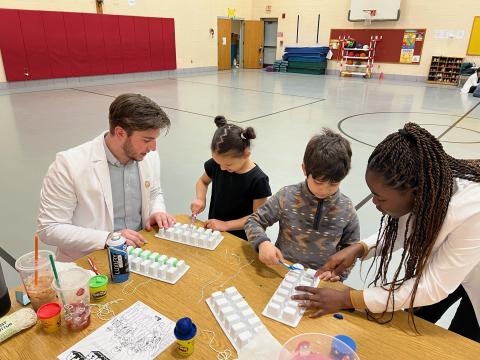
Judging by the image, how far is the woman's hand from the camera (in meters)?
1.01

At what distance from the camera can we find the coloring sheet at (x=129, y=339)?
853 mm

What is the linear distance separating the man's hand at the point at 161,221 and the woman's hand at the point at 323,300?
66 cm

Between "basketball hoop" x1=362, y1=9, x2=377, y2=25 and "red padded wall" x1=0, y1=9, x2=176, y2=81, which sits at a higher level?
"basketball hoop" x1=362, y1=9, x2=377, y2=25

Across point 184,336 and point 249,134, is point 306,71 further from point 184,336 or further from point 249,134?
point 184,336

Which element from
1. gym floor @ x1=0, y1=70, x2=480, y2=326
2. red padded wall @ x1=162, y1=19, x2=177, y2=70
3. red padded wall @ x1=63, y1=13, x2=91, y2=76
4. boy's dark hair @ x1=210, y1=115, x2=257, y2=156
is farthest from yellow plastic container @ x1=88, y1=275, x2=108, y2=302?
red padded wall @ x1=162, y1=19, x2=177, y2=70

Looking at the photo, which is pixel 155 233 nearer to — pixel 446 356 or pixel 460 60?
pixel 446 356

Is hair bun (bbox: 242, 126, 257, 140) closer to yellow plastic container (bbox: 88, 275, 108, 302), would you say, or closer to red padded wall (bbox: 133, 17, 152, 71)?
yellow plastic container (bbox: 88, 275, 108, 302)

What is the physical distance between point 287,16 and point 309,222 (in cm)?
1393

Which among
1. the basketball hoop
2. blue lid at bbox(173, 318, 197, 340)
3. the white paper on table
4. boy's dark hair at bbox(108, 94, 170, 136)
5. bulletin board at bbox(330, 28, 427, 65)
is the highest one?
the basketball hoop

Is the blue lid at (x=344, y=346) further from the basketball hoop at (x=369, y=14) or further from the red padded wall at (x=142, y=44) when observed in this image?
the basketball hoop at (x=369, y=14)

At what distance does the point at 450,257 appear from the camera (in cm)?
97

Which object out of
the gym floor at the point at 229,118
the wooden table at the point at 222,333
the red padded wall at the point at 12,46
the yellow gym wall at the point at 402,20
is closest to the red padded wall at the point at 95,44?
the gym floor at the point at 229,118

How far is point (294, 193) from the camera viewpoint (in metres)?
1.45

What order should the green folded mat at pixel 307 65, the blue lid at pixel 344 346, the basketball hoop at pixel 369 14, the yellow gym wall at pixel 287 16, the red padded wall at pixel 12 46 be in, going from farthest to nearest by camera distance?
the green folded mat at pixel 307 65
the basketball hoop at pixel 369 14
the yellow gym wall at pixel 287 16
the red padded wall at pixel 12 46
the blue lid at pixel 344 346
